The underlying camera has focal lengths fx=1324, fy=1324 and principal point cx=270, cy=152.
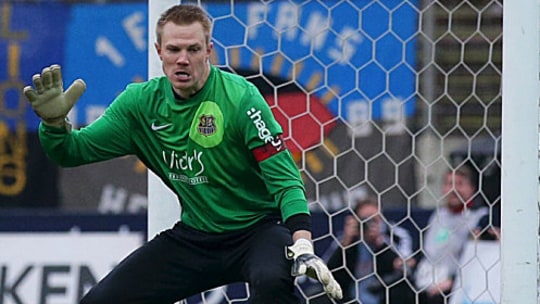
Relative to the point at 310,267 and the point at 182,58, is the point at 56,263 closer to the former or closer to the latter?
the point at 182,58

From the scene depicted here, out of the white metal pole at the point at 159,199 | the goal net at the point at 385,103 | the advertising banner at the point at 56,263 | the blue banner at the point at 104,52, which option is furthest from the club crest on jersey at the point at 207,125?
the blue banner at the point at 104,52

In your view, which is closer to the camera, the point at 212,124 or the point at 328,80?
the point at 212,124

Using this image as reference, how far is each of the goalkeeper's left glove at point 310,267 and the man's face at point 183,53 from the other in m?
0.74

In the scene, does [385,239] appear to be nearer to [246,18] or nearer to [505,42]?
[246,18]

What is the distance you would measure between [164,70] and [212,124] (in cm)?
27

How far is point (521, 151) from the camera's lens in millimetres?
4941

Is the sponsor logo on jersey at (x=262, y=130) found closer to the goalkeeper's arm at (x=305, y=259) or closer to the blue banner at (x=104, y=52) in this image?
the goalkeeper's arm at (x=305, y=259)

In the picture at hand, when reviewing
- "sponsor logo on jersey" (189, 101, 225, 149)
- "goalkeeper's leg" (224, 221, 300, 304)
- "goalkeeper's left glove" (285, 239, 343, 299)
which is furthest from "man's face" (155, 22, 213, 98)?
"goalkeeper's left glove" (285, 239, 343, 299)

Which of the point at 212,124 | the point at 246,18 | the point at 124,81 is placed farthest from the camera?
the point at 124,81

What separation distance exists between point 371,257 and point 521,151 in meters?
2.77

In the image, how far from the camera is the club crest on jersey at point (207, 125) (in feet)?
15.9

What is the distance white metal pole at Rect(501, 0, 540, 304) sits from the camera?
492 centimetres

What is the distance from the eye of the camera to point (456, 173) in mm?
7820

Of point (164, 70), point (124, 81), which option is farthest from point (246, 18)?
point (164, 70)
